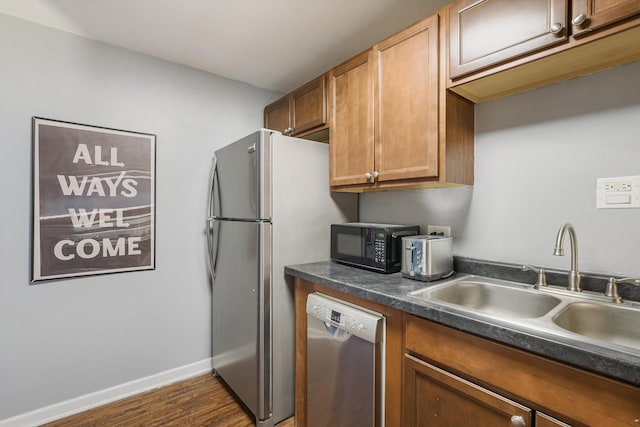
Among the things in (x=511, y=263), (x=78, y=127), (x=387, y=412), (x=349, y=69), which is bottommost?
(x=387, y=412)

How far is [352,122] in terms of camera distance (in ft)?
5.87

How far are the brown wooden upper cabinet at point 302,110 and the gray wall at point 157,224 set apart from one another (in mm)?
319

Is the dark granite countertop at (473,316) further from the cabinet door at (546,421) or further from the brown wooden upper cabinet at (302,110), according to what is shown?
the brown wooden upper cabinet at (302,110)

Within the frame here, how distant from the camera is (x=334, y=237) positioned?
1930 mm

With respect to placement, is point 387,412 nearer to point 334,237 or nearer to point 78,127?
point 334,237

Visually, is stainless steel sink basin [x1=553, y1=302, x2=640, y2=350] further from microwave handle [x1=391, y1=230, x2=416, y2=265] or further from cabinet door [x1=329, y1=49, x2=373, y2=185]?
cabinet door [x1=329, y1=49, x2=373, y2=185]

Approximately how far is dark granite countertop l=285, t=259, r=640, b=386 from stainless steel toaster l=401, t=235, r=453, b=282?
0.04 meters

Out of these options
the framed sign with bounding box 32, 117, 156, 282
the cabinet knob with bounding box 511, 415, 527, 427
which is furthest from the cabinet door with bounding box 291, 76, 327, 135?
the cabinet knob with bounding box 511, 415, 527, 427

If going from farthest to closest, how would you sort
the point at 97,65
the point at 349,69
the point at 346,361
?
the point at 97,65 < the point at 349,69 < the point at 346,361

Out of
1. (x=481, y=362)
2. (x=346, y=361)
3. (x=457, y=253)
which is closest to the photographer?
(x=481, y=362)

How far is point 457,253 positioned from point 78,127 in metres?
2.44

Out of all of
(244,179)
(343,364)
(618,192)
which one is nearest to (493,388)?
(343,364)

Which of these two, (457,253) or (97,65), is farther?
(97,65)

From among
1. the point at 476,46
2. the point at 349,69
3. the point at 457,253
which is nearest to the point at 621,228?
the point at 457,253
